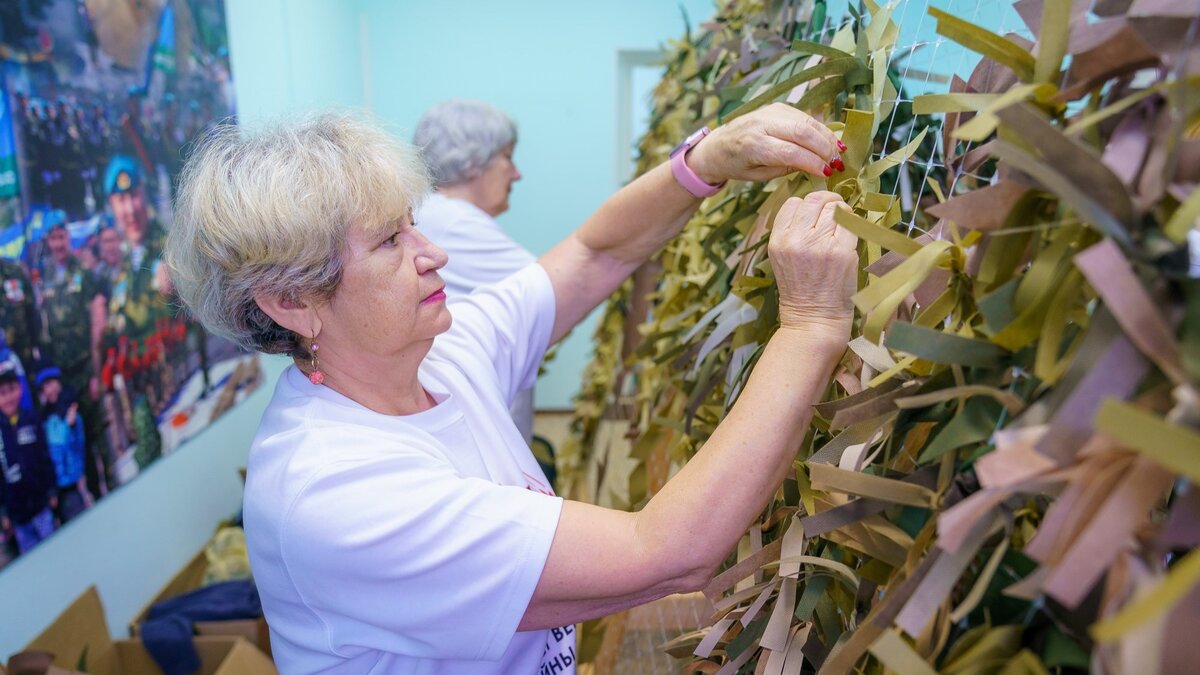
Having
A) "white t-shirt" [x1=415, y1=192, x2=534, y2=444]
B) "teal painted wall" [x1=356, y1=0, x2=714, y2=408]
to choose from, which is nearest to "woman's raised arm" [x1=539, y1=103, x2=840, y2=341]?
Result: "white t-shirt" [x1=415, y1=192, x2=534, y2=444]

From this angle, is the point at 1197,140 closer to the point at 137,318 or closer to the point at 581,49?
the point at 137,318

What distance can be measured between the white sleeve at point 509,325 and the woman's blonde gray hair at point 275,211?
10.0 inches

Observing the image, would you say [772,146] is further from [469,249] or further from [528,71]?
[528,71]

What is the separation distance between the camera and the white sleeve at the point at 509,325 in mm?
1156

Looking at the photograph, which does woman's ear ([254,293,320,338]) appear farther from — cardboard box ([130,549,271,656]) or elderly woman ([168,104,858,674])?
cardboard box ([130,549,271,656])

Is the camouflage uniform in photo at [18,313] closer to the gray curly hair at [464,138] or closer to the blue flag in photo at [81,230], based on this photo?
the blue flag in photo at [81,230]

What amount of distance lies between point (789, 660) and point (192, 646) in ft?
5.72

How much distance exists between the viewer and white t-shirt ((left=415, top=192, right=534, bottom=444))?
1869mm

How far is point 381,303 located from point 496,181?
1302mm

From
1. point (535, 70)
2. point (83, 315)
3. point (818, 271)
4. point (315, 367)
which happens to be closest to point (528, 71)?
point (535, 70)

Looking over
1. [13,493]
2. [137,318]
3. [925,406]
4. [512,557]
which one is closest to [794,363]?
[925,406]

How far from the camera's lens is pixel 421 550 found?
740 millimetres

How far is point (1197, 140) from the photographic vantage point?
37 cm

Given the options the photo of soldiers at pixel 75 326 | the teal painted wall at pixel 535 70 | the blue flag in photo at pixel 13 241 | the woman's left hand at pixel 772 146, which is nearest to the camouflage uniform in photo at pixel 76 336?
the photo of soldiers at pixel 75 326
